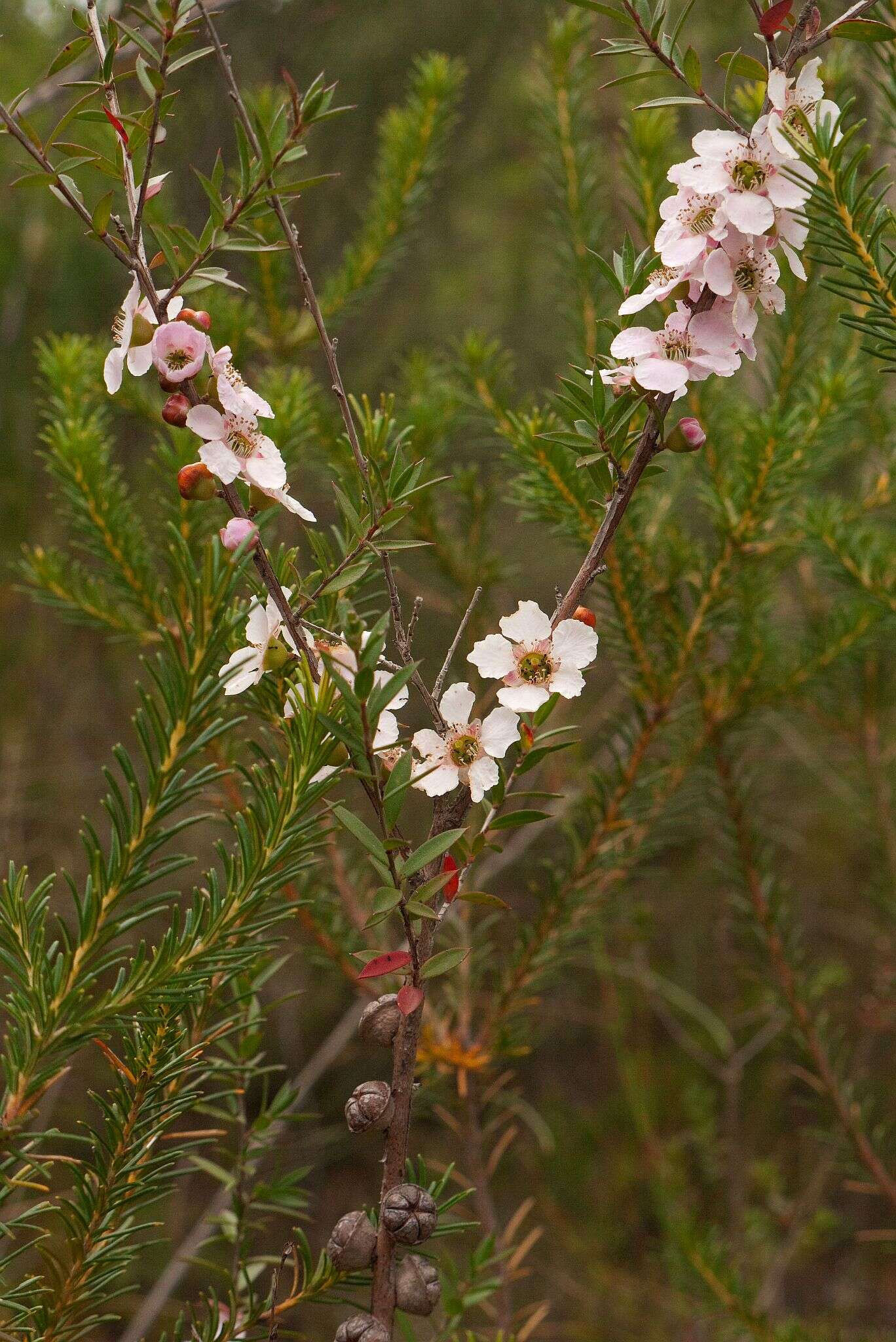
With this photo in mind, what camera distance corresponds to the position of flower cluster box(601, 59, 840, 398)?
46 centimetres

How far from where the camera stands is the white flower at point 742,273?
465 millimetres

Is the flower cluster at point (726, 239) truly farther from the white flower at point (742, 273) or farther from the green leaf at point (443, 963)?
the green leaf at point (443, 963)

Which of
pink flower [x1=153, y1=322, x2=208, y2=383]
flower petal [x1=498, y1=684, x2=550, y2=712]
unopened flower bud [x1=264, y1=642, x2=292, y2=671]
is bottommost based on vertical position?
flower petal [x1=498, y1=684, x2=550, y2=712]

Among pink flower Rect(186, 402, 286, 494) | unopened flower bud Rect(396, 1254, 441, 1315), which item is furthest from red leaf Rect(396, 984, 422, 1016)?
pink flower Rect(186, 402, 286, 494)

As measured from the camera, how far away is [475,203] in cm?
228

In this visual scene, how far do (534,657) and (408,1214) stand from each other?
0.25 meters

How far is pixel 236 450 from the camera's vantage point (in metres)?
0.47

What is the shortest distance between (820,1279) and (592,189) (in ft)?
7.36

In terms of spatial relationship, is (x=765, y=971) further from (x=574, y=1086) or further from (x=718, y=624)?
(x=574, y=1086)

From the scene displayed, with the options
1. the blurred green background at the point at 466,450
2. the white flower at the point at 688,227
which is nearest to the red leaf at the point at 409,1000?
the white flower at the point at 688,227

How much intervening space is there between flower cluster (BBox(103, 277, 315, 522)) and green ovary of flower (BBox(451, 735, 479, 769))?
122 mm

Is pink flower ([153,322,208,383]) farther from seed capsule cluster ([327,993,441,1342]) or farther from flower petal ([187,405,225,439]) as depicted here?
seed capsule cluster ([327,993,441,1342])

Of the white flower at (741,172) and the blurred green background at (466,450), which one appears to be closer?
the white flower at (741,172)

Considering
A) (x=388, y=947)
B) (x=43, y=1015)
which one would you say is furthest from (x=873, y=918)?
(x=43, y=1015)
